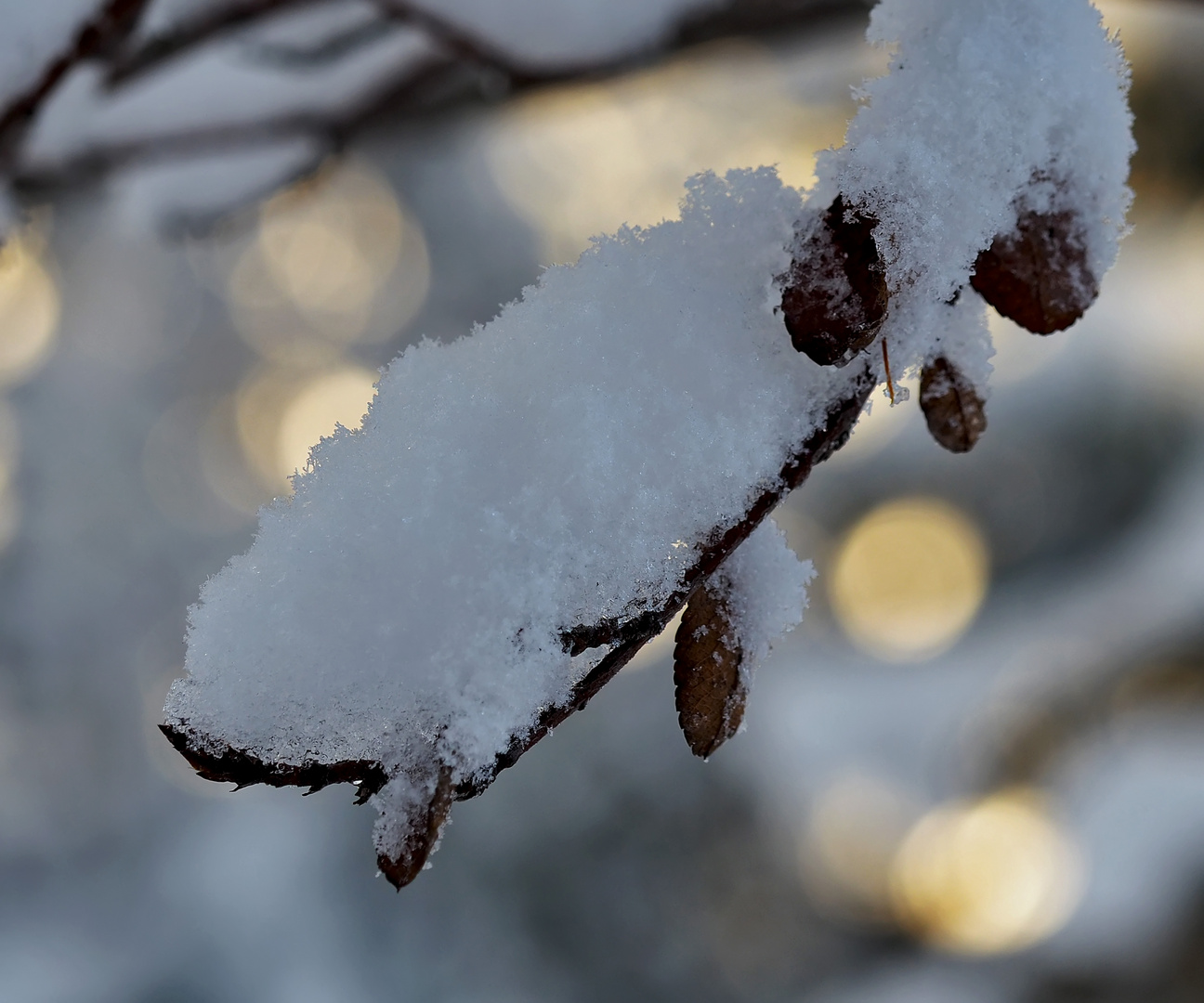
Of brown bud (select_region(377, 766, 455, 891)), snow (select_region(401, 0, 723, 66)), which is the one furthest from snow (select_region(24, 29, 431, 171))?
brown bud (select_region(377, 766, 455, 891))

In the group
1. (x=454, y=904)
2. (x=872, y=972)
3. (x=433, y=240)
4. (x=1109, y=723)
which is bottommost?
(x=872, y=972)

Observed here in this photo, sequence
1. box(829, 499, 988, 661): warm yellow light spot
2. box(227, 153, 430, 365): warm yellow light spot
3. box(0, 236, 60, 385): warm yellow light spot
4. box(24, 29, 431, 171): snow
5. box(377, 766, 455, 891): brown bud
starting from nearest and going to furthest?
box(377, 766, 455, 891): brown bud, box(24, 29, 431, 171): snow, box(829, 499, 988, 661): warm yellow light spot, box(0, 236, 60, 385): warm yellow light spot, box(227, 153, 430, 365): warm yellow light spot

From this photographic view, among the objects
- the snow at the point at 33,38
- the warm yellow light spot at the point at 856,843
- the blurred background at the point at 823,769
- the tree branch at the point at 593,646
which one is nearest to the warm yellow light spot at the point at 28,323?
the blurred background at the point at 823,769

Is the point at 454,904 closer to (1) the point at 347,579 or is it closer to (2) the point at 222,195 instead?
(2) the point at 222,195

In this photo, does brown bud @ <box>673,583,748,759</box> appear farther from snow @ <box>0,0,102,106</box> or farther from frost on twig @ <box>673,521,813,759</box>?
snow @ <box>0,0,102,106</box>

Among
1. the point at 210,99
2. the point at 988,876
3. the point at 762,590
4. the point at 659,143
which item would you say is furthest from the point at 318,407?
the point at 762,590

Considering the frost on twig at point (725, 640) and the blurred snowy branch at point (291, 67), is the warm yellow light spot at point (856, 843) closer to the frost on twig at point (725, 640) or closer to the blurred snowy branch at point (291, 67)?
the blurred snowy branch at point (291, 67)

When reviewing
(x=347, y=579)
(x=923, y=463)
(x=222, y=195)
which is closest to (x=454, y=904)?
(x=923, y=463)

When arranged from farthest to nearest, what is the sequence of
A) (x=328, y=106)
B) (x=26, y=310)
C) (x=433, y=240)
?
1. (x=433, y=240)
2. (x=26, y=310)
3. (x=328, y=106)
